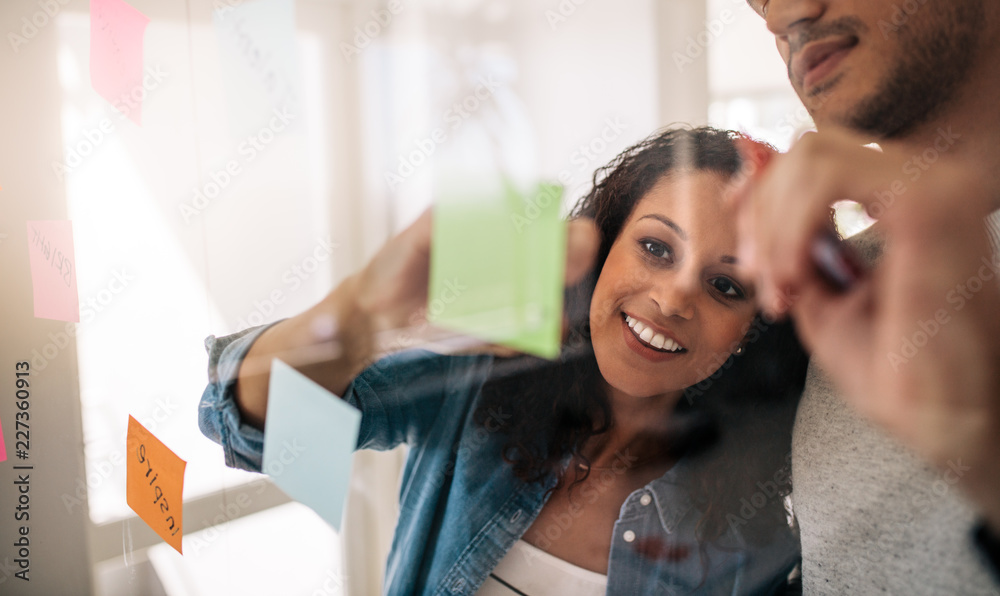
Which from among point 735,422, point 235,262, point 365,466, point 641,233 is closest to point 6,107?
point 235,262

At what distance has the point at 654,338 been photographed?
0.39 metres

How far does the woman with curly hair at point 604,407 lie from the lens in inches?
14.8

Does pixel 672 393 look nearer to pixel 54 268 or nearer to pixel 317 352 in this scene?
pixel 317 352

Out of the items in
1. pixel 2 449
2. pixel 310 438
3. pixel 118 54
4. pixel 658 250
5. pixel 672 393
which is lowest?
pixel 2 449

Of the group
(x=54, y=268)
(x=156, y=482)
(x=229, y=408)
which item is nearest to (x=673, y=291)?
(x=229, y=408)

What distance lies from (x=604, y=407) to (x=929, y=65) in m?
0.30

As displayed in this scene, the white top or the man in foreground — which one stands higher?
the man in foreground

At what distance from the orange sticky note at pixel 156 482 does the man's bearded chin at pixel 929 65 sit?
781mm

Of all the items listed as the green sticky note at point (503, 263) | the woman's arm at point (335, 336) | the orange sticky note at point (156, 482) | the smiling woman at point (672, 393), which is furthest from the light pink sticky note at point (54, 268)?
the smiling woman at point (672, 393)

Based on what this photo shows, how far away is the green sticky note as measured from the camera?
0.45 m

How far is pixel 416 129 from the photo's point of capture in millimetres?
586

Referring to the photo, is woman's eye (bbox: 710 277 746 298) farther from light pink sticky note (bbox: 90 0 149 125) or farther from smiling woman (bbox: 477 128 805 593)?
light pink sticky note (bbox: 90 0 149 125)

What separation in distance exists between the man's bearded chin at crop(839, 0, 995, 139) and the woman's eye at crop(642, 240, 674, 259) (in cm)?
13

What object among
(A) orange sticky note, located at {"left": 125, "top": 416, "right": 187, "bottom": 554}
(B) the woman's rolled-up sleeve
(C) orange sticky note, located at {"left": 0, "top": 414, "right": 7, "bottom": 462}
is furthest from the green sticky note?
(C) orange sticky note, located at {"left": 0, "top": 414, "right": 7, "bottom": 462}
